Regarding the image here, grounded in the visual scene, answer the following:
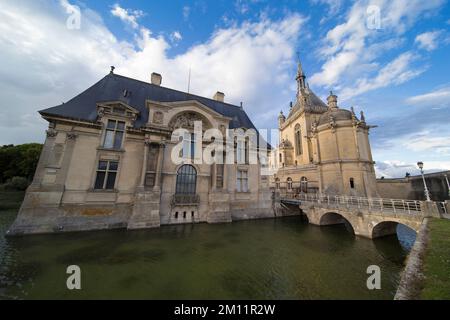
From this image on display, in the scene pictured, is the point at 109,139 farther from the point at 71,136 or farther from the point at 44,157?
the point at 44,157

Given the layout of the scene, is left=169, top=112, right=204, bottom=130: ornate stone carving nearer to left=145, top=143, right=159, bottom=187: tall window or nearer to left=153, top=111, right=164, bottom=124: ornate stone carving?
left=153, top=111, right=164, bottom=124: ornate stone carving

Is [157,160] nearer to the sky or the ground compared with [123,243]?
nearer to the sky

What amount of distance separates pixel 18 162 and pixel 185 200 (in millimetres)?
38364

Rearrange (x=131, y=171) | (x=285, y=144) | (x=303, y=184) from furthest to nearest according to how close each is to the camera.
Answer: (x=285, y=144) < (x=303, y=184) < (x=131, y=171)

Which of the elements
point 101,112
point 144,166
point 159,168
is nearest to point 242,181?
point 159,168

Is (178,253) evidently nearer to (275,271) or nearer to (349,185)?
(275,271)

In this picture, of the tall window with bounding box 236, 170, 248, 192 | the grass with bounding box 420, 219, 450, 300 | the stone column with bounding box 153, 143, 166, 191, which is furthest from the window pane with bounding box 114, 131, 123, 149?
the grass with bounding box 420, 219, 450, 300

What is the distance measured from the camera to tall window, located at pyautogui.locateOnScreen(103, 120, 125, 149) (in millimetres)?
12927

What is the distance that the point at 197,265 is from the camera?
6855 millimetres

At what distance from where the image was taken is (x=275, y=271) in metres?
6.61
